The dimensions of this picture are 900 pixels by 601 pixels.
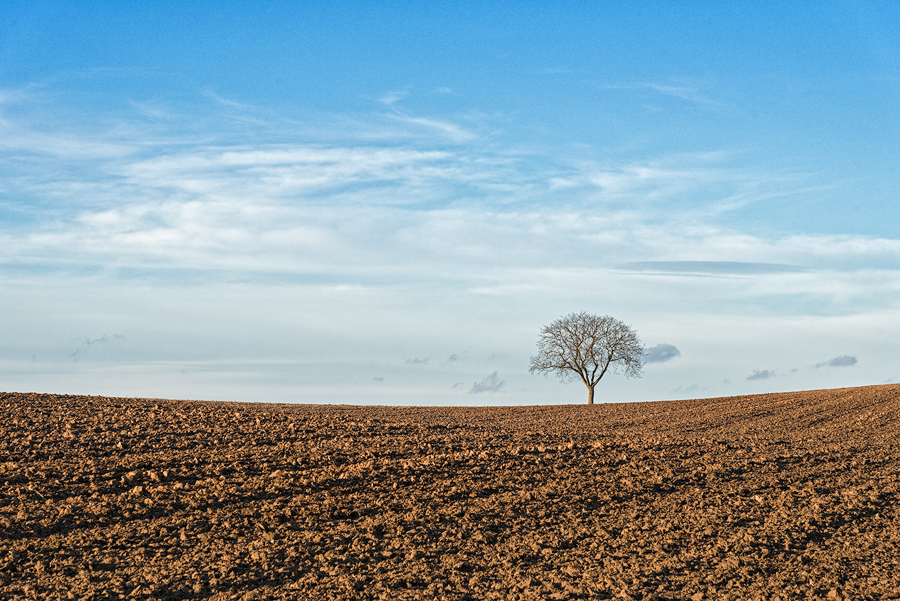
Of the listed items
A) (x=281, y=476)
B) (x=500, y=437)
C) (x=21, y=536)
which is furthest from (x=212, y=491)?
(x=500, y=437)

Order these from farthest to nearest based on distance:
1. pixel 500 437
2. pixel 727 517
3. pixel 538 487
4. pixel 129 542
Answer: pixel 500 437 → pixel 538 487 → pixel 727 517 → pixel 129 542

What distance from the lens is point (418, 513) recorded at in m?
11.5

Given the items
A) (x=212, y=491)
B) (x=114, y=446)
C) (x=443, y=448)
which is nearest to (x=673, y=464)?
(x=443, y=448)

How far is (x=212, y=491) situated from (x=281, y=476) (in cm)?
127

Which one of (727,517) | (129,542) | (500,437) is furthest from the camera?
(500,437)

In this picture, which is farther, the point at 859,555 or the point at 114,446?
the point at 114,446

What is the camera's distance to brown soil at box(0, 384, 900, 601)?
9172mm

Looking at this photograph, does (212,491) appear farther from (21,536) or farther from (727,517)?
(727,517)

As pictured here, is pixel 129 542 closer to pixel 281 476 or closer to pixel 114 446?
pixel 281 476

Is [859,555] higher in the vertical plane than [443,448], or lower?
lower

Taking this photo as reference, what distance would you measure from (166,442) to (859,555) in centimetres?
1323

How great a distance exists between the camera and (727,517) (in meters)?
11.9

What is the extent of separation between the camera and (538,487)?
13.1m

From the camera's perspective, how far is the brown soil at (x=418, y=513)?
9172 millimetres
